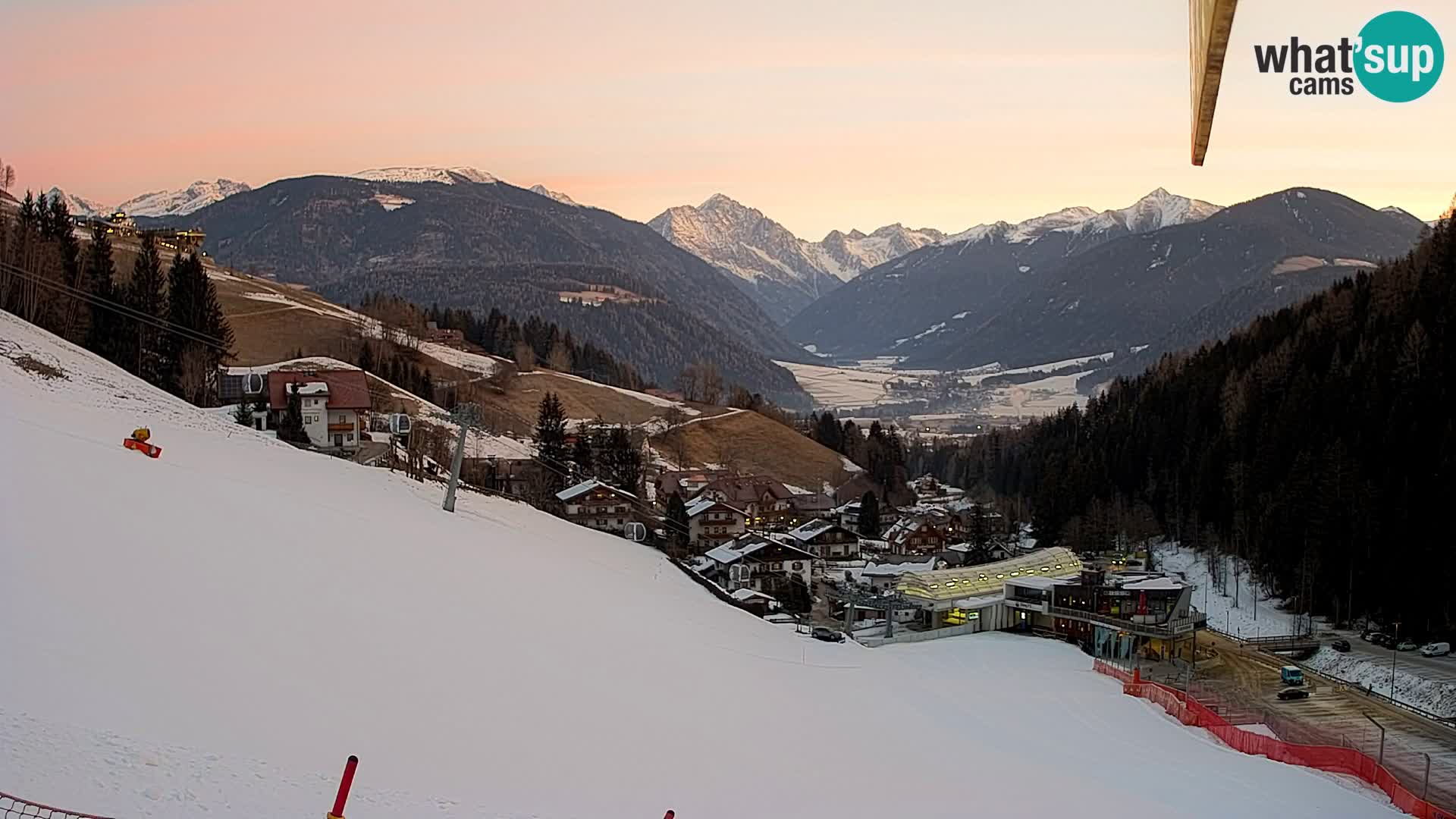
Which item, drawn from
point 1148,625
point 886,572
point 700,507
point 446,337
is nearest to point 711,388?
point 446,337

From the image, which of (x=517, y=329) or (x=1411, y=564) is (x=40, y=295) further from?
(x=517, y=329)

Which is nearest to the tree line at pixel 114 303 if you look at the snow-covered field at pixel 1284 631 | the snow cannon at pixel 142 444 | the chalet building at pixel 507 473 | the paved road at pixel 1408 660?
the chalet building at pixel 507 473

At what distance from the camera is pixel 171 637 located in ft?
36.1

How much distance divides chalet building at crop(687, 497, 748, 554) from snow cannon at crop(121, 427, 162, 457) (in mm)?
38728

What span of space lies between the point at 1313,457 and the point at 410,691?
4672 cm

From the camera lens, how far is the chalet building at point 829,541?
194ft

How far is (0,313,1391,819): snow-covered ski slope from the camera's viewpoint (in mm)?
8812

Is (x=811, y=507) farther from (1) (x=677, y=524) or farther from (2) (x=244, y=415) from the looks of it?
(2) (x=244, y=415)

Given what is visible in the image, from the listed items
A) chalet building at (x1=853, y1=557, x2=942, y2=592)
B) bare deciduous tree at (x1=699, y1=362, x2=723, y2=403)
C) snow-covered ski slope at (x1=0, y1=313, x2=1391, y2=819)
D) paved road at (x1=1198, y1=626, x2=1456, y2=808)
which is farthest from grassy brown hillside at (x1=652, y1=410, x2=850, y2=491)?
snow-covered ski slope at (x1=0, y1=313, x2=1391, y2=819)

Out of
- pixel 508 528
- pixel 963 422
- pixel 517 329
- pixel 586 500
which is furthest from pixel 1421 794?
pixel 963 422

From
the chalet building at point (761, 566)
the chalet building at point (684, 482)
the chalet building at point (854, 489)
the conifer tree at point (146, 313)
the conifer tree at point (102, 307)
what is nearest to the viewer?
the conifer tree at point (102, 307)

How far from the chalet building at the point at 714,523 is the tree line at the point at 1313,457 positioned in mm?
19484

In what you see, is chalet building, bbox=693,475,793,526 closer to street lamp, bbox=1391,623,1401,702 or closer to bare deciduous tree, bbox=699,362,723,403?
street lamp, bbox=1391,623,1401,702

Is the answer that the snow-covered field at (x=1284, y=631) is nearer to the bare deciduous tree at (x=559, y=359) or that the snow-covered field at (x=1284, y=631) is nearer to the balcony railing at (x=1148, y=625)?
the balcony railing at (x=1148, y=625)
